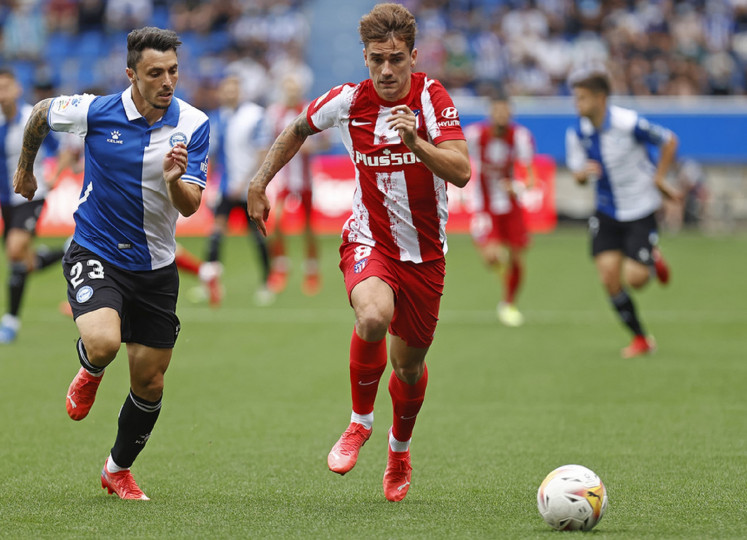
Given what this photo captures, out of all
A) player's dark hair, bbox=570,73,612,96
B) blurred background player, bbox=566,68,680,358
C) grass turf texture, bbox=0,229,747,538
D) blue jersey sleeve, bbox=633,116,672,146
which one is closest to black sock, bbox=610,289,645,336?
blurred background player, bbox=566,68,680,358

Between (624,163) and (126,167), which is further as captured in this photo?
(624,163)

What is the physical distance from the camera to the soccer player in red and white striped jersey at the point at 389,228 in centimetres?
539

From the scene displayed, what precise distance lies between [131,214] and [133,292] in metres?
0.39

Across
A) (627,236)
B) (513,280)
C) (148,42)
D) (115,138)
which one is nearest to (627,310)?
(627,236)

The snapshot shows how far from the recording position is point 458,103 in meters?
24.0

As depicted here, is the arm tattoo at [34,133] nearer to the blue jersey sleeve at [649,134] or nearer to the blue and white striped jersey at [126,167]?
the blue and white striped jersey at [126,167]

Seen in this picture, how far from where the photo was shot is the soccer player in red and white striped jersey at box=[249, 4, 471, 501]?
5.39 m

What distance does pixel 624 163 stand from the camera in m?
10.6

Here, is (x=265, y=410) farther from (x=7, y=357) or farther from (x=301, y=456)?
(x=7, y=357)

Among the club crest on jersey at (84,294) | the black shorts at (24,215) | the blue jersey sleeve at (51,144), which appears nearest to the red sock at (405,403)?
the club crest on jersey at (84,294)

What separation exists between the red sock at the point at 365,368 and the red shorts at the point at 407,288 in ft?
0.50

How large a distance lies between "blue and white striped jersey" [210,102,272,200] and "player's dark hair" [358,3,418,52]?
9.15 metres

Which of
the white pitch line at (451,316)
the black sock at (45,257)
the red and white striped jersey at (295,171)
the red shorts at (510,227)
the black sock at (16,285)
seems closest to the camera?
the black sock at (16,285)

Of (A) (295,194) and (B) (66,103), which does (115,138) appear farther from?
(A) (295,194)
